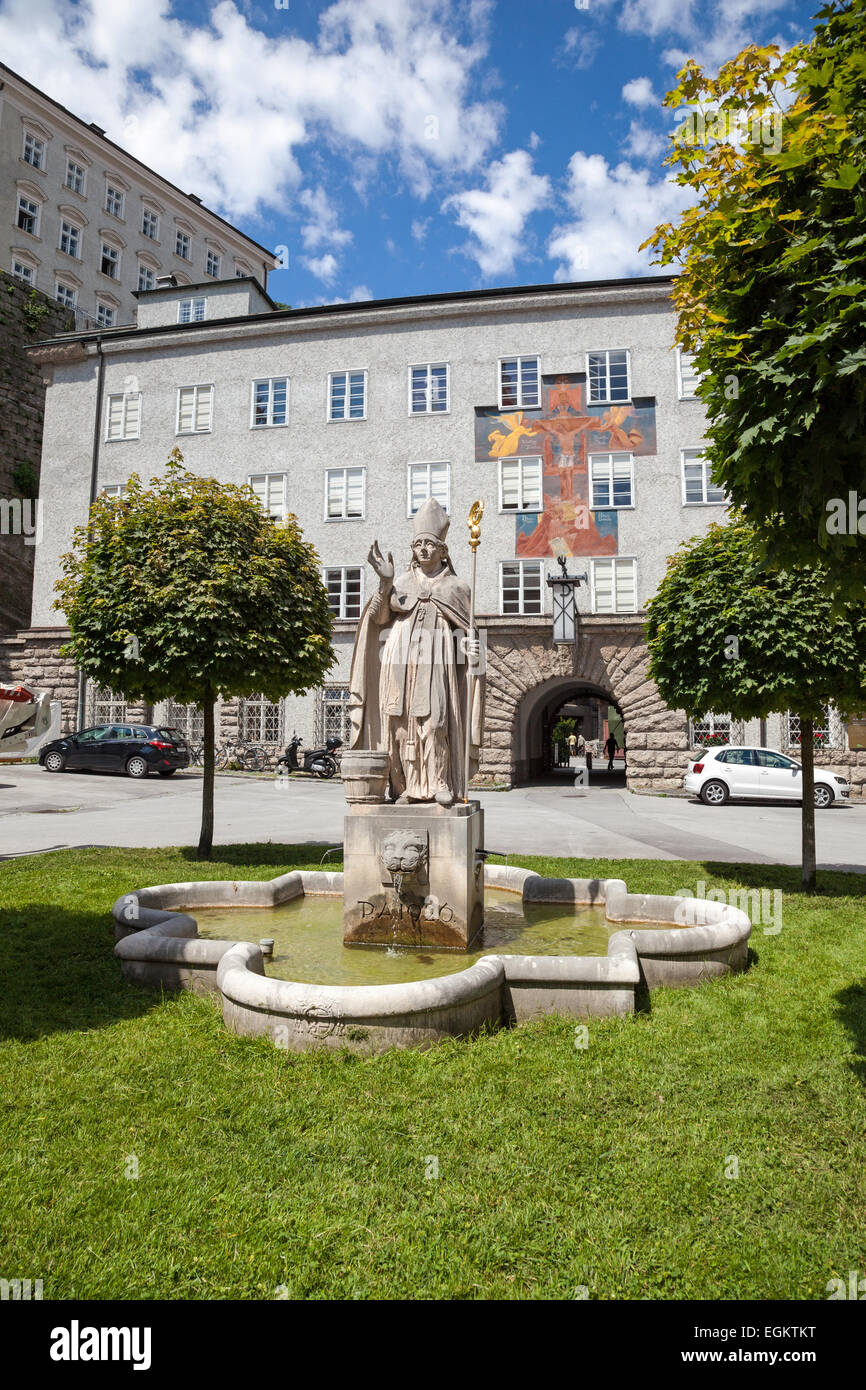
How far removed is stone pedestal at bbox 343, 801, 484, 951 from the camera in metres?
6.21

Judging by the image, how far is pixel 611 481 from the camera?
25938 mm

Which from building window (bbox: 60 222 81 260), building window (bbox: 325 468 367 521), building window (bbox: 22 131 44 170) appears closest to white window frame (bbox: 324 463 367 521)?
building window (bbox: 325 468 367 521)

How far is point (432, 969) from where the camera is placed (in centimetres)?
576

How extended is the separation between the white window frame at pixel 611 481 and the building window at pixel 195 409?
45.1 feet

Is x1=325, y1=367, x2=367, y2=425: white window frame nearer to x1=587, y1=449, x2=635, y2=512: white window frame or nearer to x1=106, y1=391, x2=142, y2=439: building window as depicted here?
x1=106, y1=391, x2=142, y2=439: building window

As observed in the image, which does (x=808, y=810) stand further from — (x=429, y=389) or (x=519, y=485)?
(x=429, y=389)

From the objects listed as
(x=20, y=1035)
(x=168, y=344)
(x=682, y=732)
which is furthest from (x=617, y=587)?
(x=20, y=1035)

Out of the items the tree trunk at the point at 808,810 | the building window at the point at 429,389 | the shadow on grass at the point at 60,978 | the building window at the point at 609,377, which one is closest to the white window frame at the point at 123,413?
the building window at the point at 429,389

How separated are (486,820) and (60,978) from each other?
1177 centimetres

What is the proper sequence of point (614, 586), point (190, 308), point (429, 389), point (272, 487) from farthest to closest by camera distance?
1. point (190, 308)
2. point (272, 487)
3. point (429, 389)
4. point (614, 586)

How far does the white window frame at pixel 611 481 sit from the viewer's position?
84.4 feet

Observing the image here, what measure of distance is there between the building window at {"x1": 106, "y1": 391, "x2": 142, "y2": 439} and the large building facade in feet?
0.30

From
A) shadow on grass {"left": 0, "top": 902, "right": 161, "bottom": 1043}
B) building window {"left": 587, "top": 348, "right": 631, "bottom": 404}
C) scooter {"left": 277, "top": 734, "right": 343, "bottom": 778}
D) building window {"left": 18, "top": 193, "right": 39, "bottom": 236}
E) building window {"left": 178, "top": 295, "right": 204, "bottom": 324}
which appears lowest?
shadow on grass {"left": 0, "top": 902, "right": 161, "bottom": 1043}

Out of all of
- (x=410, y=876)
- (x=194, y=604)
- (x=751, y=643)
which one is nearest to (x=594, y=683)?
(x=751, y=643)
